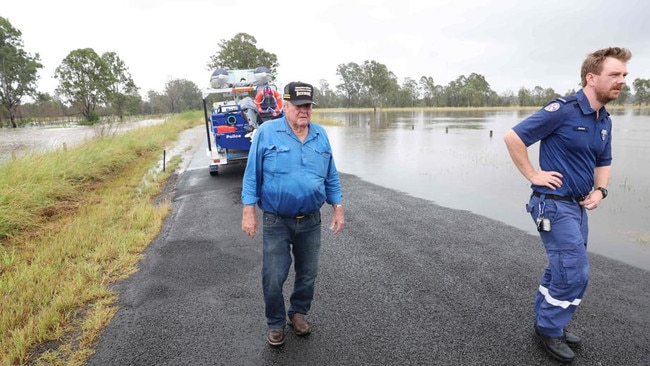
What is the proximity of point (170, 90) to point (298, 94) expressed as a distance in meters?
95.8

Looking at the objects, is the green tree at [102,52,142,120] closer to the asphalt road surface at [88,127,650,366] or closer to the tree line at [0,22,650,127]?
the tree line at [0,22,650,127]

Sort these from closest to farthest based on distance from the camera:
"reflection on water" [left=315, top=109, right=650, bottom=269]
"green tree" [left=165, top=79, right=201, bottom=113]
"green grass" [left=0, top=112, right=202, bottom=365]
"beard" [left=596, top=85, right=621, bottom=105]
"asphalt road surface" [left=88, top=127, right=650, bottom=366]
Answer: "beard" [left=596, top=85, right=621, bottom=105] < "asphalt road surface" [left=88, top=127, right=650, bottom=366] < "green grass" [left=0, top=112, right=202, bottom=365] < "reflection on water" [left=315, top=109, right=650, bottom=269] < "green tree" [left=165, top=79, right=201, bottom=113]

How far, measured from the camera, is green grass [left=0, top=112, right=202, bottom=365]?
9.51 ft

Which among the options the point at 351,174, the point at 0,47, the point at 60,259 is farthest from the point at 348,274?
the point at 0,47

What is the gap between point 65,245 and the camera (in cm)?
484

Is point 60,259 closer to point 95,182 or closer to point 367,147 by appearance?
point 95,182

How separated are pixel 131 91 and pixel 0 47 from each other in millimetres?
22142

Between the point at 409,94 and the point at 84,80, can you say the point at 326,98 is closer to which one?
the point at 409,94

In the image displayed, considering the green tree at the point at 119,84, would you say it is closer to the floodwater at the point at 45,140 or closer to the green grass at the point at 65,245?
the floodwater at the point at 45,140

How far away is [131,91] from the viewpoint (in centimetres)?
6631

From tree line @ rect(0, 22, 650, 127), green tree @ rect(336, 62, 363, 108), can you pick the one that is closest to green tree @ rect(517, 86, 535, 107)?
tree line @ rect(0, 22, 650, 127)

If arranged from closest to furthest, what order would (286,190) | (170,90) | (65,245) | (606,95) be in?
(606,95) → (286,190) → (65,245) → (170,90)

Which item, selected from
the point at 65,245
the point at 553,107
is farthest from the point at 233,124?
the point at 553,107

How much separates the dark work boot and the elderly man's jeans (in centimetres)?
180
